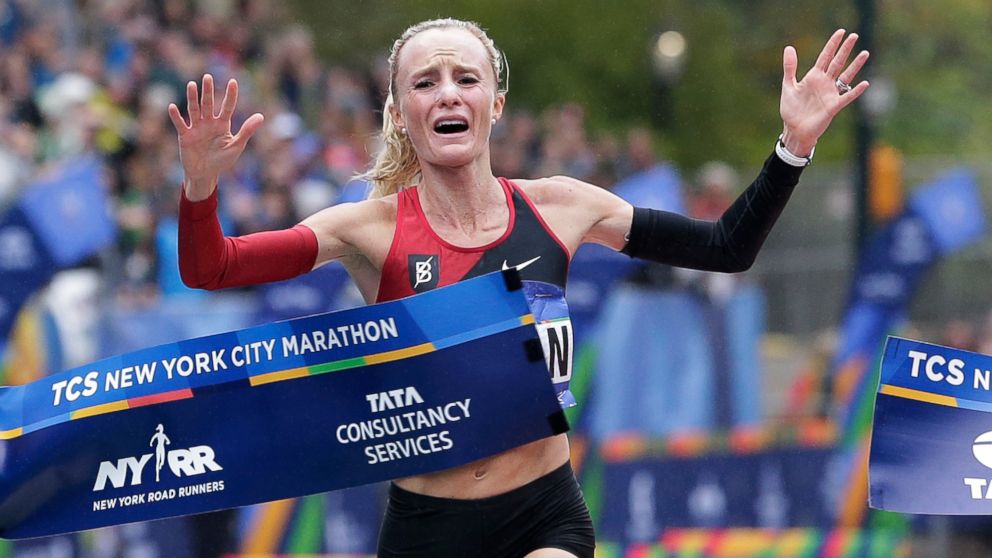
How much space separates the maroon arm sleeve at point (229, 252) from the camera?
4750mm

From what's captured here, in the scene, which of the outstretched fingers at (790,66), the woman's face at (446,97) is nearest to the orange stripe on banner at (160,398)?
the woman's face at (446,97)

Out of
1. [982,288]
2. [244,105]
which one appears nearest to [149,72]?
[244,105]

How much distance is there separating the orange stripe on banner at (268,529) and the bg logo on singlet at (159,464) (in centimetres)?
473

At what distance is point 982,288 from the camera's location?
16969 mm

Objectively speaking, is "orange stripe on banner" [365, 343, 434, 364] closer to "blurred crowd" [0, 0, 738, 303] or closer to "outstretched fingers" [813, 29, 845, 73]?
"outstretched fingers" [813, 29, 845, 73]

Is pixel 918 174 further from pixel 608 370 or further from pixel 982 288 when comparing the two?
pixel 608 370

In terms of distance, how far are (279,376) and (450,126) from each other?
883 millimetres

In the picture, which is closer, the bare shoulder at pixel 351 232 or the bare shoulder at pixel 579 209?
the bare shoulder at pixel 351 232

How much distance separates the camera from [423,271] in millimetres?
5047

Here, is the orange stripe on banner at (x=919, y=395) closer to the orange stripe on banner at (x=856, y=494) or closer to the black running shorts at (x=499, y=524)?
the black running shorts at (x=499, y=524)

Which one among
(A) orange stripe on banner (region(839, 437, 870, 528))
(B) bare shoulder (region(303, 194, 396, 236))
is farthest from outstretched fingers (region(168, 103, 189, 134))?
(A) orange stripe on banner (region(839, 437, 870, 528))

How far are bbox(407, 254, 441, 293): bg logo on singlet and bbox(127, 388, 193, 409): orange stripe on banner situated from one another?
73 cm

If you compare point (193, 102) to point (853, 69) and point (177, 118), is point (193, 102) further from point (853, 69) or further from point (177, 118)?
point (853, 69)

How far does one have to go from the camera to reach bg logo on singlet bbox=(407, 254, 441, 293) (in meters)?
5.04
